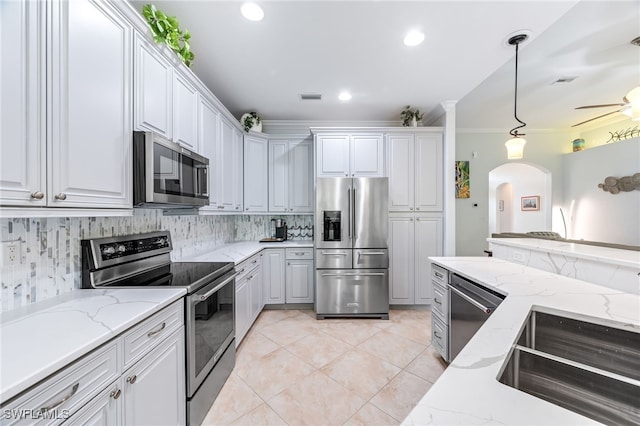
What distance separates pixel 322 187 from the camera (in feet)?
10.1

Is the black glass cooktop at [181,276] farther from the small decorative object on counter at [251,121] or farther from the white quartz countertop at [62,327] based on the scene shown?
the small decorative object on counter at [251,121]

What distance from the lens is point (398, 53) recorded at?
2.15 metres

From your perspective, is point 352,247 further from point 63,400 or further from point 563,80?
point 563,80

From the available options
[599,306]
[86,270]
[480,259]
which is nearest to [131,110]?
[86,270]

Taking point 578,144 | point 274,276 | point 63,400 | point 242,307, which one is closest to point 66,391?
point 63,400

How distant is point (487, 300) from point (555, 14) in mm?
2044

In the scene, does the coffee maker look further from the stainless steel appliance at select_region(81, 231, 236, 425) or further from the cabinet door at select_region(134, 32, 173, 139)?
the cabinet door at select_region(134, 32, 173, 139)

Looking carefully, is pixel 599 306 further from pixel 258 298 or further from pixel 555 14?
pixel 258 298

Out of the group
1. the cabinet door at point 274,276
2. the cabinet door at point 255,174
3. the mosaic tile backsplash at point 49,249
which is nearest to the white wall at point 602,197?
the cabinet door at point 274,276

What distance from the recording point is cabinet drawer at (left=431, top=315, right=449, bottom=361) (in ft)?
6.68

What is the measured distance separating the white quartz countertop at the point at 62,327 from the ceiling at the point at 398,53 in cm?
187

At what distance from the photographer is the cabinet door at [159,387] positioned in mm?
1032

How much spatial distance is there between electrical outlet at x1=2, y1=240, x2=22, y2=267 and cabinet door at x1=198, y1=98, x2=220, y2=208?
4.35 ft

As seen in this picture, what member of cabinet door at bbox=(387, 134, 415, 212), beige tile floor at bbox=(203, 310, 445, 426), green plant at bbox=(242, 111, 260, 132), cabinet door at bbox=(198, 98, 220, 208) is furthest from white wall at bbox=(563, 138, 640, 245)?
cabinet door at bbox=(198, 98, 220, 208)
